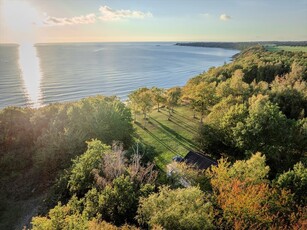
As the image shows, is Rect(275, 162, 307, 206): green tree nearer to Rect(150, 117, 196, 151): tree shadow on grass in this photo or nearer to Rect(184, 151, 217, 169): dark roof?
Rect(184, 151, 217, 169): dark roof

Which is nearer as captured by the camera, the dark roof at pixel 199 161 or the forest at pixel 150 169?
the forest at pixel 150 169

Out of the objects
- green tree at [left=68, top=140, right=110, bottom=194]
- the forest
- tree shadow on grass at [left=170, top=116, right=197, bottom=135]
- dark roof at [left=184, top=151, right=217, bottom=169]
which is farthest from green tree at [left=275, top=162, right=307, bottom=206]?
tree shadow on grass at [left=170, top=116, right=197, bottom=135]

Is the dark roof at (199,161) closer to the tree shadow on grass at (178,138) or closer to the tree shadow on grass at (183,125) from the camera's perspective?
the tree shadow on grass at (178,138)

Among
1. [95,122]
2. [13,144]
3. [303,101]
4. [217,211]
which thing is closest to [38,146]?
[13,144]

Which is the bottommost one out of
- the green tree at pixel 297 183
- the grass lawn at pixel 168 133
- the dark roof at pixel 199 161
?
the grass lawn at pixel 168 133

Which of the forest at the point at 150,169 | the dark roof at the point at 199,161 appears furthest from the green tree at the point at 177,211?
the dark roof at the point at 199,161

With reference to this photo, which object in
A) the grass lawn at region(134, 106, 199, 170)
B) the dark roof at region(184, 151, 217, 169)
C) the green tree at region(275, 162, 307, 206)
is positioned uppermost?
the green tree at region(275, 162, 307, 206)

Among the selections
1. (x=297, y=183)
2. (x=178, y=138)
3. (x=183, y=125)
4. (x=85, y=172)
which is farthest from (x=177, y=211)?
(x=183, y=125)
